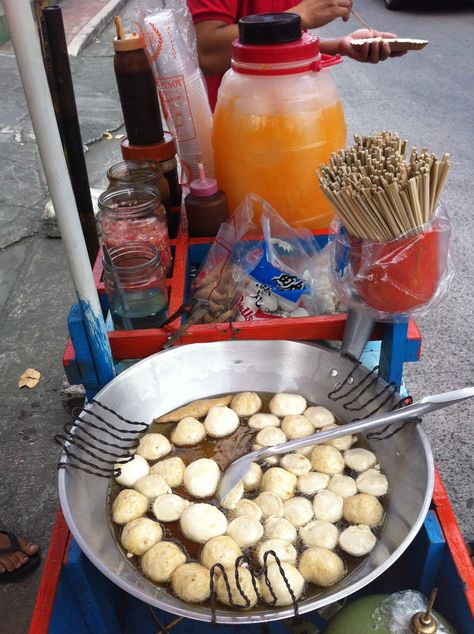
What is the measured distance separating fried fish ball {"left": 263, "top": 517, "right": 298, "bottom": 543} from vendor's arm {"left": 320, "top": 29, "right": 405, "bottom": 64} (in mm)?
1533

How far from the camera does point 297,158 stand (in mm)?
1594

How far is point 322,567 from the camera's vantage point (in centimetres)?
102

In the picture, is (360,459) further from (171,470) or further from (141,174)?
(141,174)

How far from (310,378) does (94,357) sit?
0.53 m

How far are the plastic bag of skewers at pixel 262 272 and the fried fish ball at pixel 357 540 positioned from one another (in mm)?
602

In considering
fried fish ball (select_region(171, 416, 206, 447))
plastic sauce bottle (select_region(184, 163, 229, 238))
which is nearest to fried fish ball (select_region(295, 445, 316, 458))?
fried fish ball (select_region(171, 416, 206, 447))

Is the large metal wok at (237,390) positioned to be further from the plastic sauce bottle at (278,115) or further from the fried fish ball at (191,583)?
the plastic sauce bottle at (278,115)

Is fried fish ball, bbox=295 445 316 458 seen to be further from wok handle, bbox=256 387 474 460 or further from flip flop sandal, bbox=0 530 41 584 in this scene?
flip flop sandal, bbox=0 530 41 584

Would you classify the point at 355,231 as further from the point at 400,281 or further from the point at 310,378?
the point at 310,378

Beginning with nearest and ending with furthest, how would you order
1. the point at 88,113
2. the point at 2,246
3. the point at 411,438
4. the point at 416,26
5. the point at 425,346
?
the point at 411,438 < the point at 425,346 < the point at 2,246 < the point at 88,113 < the point at 416,26

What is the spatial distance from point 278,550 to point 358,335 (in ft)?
1.75

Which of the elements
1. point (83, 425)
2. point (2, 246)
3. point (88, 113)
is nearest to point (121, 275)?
point (83, 425)

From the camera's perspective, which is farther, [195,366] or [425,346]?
[425,346]

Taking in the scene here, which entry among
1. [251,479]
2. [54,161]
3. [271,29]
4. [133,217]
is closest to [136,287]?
[133,217]
